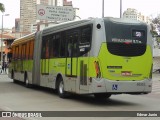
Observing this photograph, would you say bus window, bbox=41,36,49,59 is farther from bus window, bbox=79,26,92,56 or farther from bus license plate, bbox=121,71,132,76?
bus license plate, bbox=121,71,132,76

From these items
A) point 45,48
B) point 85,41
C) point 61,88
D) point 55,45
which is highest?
point 85,41

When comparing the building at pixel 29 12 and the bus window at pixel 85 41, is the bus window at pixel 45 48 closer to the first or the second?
the bus window at pixel 85 41

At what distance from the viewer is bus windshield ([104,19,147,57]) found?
49.8 feet

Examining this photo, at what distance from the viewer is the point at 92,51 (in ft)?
49.2

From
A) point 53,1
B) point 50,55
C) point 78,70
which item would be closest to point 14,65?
point 50,55

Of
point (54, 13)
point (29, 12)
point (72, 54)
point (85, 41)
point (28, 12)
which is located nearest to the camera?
point (85, 41)

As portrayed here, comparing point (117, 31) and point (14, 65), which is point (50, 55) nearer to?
point (117, 31)

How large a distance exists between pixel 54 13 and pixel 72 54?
80.0 feet

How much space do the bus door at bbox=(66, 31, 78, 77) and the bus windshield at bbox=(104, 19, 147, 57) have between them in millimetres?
1817

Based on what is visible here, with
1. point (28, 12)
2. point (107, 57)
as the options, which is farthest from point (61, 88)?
point (28, 12)

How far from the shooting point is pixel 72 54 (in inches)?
662

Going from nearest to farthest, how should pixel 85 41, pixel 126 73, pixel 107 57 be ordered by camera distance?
1. pixel 107 57
2. pixel 126 73
3. pixel 85 41

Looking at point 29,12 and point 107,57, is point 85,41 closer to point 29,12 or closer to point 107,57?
point 107,57

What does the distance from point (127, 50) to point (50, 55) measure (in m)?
5.41
